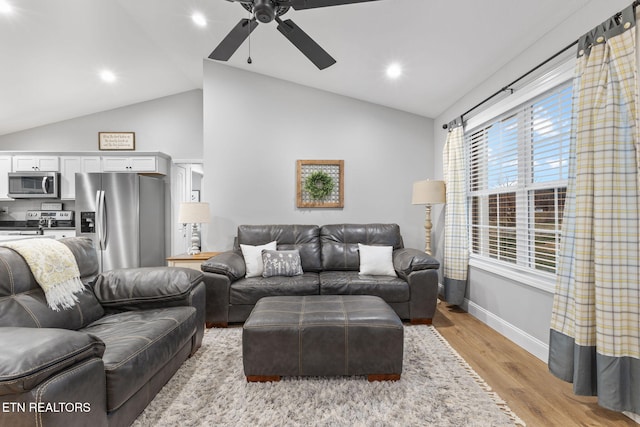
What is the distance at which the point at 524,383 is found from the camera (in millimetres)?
1971

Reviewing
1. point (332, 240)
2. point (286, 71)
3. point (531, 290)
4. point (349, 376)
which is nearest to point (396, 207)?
point (332, 240)

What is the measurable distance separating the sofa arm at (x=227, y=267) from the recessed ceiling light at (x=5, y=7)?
288 cm

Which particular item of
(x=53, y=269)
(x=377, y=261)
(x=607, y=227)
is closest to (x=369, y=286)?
(x=377, y=261)

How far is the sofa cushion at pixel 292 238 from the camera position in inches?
143

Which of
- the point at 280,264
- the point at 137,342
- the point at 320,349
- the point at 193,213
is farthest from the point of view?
the point at 193,213

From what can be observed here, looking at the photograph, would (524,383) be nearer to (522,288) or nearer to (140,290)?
(522,288)

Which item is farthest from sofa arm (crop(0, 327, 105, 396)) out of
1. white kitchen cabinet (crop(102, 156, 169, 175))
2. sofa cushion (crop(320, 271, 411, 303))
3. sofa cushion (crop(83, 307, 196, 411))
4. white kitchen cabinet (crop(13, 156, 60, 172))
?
white kitchen cabinet (crop(13, 156, 60, 172))

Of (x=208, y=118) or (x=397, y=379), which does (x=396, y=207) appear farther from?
(x=208, y=118)

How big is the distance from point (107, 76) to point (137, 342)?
4049 millimetres

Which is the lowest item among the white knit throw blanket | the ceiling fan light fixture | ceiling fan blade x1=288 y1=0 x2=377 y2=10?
the white knit throw blanket

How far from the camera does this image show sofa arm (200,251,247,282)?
2.98 m

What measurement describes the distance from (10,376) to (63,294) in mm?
1016

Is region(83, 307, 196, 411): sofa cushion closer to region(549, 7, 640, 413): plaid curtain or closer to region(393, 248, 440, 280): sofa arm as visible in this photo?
region(393, 248, 440, 280): sofa arm

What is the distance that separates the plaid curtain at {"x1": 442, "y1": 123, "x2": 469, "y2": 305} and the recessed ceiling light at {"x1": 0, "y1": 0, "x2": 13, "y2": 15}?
4.50 meters
